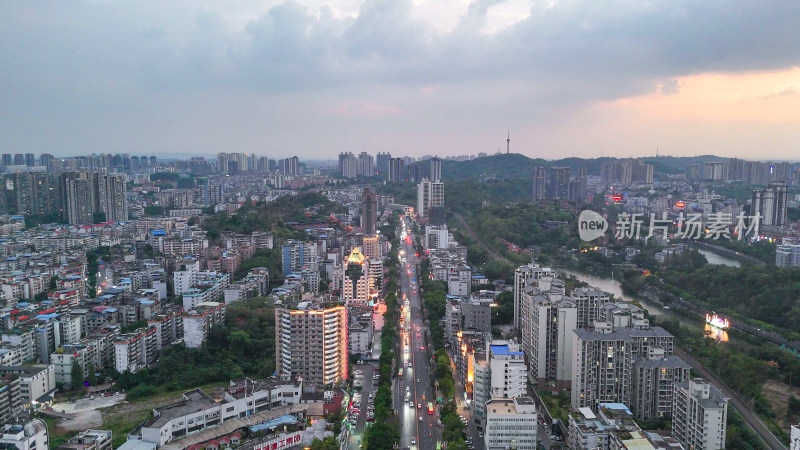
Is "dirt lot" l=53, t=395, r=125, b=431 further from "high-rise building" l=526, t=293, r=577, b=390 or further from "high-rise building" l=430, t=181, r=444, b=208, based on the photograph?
"high-rise building" l=430, t=181, r=444, b=208

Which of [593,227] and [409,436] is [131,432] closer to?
[409,436]

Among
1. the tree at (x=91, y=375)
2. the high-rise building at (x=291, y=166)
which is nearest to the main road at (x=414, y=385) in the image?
the tree at (x=91, y=375)

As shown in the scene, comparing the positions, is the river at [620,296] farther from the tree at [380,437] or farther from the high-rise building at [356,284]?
the tree at [380,437]

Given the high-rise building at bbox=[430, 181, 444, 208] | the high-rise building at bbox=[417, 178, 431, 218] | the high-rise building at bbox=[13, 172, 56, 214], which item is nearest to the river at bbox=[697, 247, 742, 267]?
the high-rise building at bbox=[430, 181, 444, 208]

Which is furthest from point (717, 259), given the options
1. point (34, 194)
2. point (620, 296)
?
point (34, 194)

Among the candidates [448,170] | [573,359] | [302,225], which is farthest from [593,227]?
[448,170]

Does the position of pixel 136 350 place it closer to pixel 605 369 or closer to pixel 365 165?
pixel 605 369
